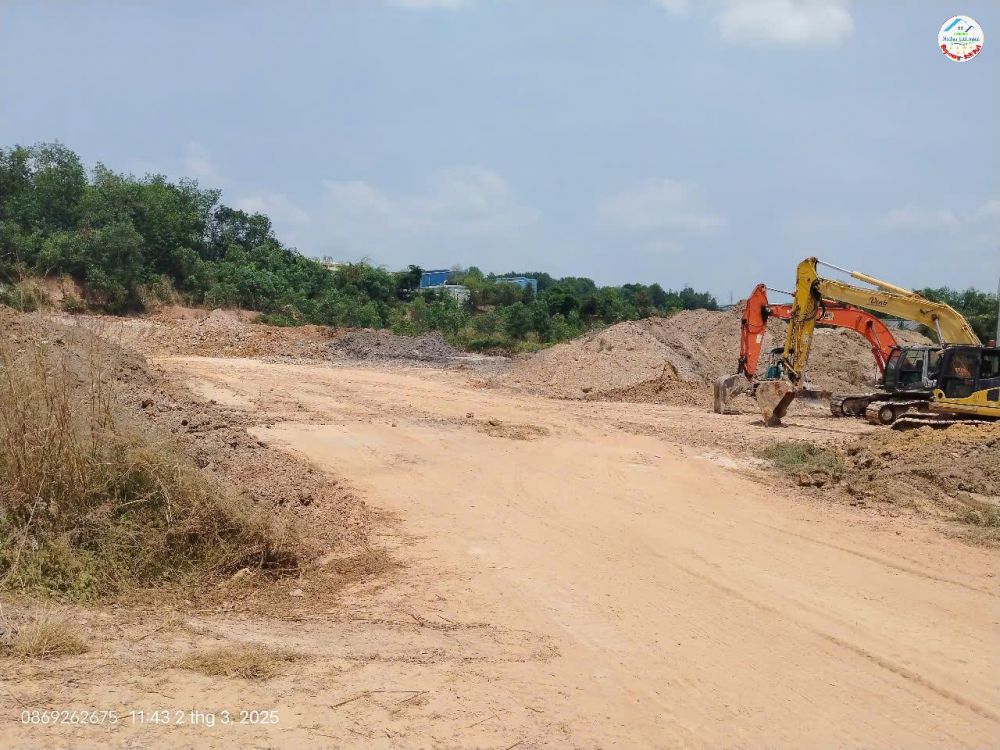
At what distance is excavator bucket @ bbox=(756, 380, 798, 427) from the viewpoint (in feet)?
58.5

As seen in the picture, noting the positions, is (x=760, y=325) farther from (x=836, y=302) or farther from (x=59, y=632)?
(x=59, y=632)

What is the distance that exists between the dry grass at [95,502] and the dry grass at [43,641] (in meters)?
0.86

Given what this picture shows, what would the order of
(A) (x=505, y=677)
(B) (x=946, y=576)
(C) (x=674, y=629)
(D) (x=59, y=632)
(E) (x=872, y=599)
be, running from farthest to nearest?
(B) (x=946, y=576) < (E) (x=872, y=599) < (C) (x=674, y=629) < (A) (x=505, y=677) < (D) (x=59, y=632)

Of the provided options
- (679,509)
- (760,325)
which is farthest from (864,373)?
(679,509)

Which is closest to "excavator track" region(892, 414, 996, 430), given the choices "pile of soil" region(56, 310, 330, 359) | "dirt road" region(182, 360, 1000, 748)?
"dirt road" region(182, 360, 1000, 748)

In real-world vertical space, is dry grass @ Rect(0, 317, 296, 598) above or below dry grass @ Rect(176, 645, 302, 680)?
above

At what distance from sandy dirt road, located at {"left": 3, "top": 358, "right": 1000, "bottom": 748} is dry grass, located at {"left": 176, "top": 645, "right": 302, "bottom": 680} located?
5.5 inches

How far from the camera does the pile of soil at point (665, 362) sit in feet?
77.6

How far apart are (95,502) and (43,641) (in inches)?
68.8

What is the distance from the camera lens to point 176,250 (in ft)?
124

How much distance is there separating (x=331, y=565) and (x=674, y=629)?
9.57 ft

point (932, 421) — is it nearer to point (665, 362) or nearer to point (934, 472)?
point (934, 472)

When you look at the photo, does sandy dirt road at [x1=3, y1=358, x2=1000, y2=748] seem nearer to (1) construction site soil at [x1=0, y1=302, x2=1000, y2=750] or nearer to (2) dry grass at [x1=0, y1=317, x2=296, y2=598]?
(1) construction site soil at [x1=0, y1=302, x2=1000, y2=750]

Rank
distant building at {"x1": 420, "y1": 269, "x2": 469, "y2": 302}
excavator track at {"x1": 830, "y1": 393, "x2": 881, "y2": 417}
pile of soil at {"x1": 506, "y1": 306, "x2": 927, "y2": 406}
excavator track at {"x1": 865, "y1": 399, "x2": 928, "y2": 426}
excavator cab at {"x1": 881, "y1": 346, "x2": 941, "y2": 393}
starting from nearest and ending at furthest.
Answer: excavator cab at {"x1": 881, "y1": 346, "x2": 941, "y2": 393} → excavator track at {"x1": 865, "y1": 399, "x2": 928, "y2": 426} → excavator track at {"x1": 830, "y1": 393, "x2": 881, "y2": 417} → pile of soil at {"x1": 506, "y1": 306, "x2": 927, "y2": 406} → distant building at {"x1": 420, "y1": 269, "x2": 469, "y2": 302}
